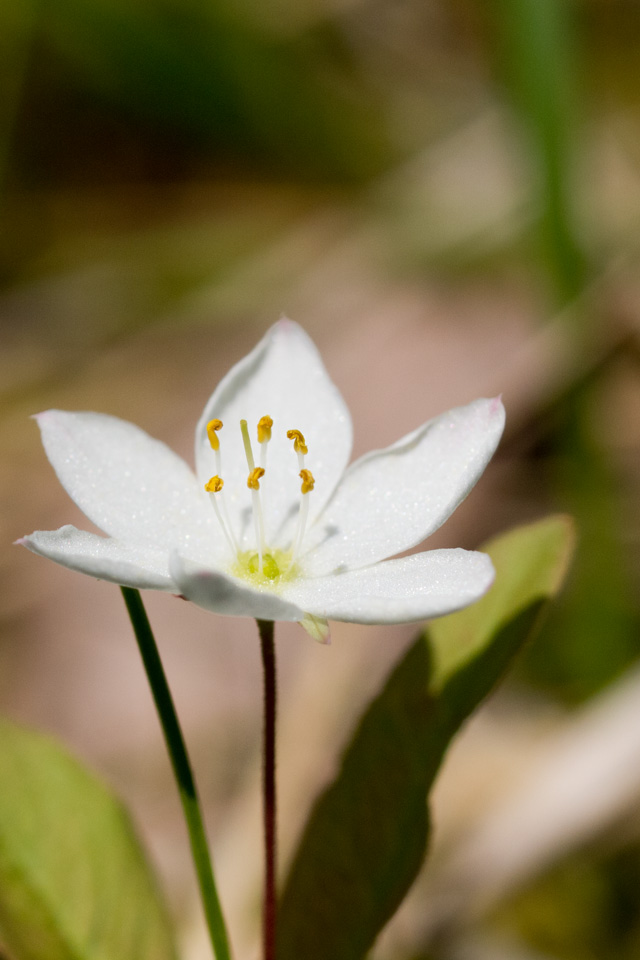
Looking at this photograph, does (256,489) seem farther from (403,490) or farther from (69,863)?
(69,863)

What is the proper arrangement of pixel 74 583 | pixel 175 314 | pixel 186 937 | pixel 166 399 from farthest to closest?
pixel 175 314
pixel 166 399
pixel 74 583
pixel 186 937

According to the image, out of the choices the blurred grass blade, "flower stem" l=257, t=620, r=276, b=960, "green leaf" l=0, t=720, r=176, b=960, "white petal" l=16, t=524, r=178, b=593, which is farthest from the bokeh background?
"white petal" l=16, t=524, r=178, b=593

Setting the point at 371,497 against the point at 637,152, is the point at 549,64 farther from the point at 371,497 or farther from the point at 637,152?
the point at 371,497

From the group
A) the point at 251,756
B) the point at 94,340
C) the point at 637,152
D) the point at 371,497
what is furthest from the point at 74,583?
the point at 637,152

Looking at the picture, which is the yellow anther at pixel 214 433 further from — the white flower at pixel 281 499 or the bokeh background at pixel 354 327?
the bokeh background at pixel 354 327

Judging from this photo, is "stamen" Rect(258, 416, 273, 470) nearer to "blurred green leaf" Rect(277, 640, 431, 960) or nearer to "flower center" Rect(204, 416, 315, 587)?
"flower center" Rect(204, 416, 315, 587)

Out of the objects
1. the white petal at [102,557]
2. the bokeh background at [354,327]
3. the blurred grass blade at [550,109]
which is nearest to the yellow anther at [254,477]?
the white petal at [102,557]

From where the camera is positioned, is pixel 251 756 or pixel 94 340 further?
pixel 94 340
